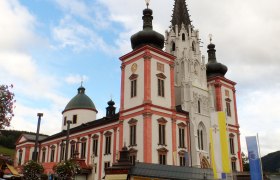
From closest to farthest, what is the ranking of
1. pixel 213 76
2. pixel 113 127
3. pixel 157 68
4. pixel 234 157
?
pixel 157 68 → pixel 113 127 → pixel 234 157 → pixel 213 76

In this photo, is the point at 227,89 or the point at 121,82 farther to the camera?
the point at 227,89

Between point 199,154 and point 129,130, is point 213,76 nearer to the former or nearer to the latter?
point 199,154

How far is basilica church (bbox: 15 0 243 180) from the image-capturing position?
36125mm

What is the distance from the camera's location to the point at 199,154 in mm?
39188

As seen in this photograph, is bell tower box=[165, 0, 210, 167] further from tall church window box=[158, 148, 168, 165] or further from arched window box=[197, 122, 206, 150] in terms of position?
tall church window box=[158, 148, 168, 165]

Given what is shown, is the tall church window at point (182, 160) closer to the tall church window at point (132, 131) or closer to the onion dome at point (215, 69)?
the tall church window at point (132, 131)

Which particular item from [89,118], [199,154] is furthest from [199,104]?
[89,118]

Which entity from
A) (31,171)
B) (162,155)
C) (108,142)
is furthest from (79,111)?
(31,171)

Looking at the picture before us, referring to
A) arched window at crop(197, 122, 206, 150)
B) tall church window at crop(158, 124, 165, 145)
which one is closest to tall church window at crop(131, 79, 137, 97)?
tall church window at crop(158, 124, 165, 145)

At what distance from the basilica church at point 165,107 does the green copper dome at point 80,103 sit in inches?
489

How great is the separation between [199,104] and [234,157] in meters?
9.51

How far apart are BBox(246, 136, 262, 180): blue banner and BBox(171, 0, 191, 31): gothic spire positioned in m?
30.5

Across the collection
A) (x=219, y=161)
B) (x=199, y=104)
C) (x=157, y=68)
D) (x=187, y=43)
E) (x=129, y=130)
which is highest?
(x=187, y=43)

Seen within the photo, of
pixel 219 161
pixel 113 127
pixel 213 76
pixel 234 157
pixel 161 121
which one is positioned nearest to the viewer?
pixel 219 161
